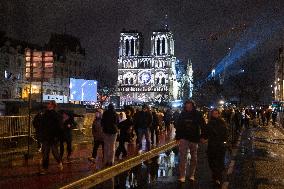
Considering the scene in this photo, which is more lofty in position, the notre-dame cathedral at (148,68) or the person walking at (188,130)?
the notre-dame cathedral at (148,68)

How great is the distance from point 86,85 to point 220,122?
2925 cm

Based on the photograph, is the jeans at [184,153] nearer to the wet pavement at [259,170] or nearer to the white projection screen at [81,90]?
the wet pavement at [259,170]

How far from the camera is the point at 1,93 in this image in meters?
76.1

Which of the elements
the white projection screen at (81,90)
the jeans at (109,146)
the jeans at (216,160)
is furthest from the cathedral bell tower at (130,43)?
the jeans at (216,160)

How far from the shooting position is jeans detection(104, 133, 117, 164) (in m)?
15.1

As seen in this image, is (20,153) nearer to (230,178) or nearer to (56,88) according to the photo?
(230,178)

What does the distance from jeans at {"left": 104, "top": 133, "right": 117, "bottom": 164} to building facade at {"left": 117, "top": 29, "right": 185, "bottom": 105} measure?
486 ft

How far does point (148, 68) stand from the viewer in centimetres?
16862

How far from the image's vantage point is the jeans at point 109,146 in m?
15.1

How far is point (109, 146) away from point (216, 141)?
12.2 ft

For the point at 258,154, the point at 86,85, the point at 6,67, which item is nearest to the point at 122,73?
the point at 6,67

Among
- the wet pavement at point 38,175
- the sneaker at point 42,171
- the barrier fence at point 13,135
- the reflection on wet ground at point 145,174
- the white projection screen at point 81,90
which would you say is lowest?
the reflection on wet ground at point 145,174

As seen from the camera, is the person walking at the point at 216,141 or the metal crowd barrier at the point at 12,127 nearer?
the person walking at the point at 216,141

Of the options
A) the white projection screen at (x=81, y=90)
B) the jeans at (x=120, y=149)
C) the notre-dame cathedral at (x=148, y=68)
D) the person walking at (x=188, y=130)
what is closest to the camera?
the person walking at (x=188, y=130)
